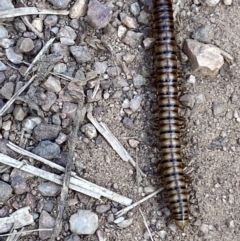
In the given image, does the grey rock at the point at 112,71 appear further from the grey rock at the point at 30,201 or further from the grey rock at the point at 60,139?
the grey rock at the point at 30,201

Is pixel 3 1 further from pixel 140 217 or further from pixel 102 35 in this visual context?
pixel 140 217

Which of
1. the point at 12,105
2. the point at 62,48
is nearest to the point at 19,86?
the point at 12,105

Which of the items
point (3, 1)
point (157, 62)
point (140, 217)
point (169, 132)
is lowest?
point (140, 217)

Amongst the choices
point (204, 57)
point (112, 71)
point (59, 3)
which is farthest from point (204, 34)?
point (59, 3)

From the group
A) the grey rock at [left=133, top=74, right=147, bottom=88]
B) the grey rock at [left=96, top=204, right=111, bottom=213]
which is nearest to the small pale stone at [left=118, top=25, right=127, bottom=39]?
the grey rock at [left=133, top=74, right=147, bottom=88]

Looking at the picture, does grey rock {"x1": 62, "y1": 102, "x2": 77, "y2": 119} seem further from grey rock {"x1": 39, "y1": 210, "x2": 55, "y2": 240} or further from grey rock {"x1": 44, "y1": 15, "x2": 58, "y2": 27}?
grey rock {"x1": 39, "y1": 210, "x2": 55, "y2": 240}

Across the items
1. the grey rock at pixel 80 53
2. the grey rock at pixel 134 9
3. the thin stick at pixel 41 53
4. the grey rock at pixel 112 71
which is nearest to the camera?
the thin stick at pixel 41 53

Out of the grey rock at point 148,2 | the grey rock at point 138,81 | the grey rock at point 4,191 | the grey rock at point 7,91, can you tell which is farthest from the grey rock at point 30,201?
the grey rock at point 148,2
